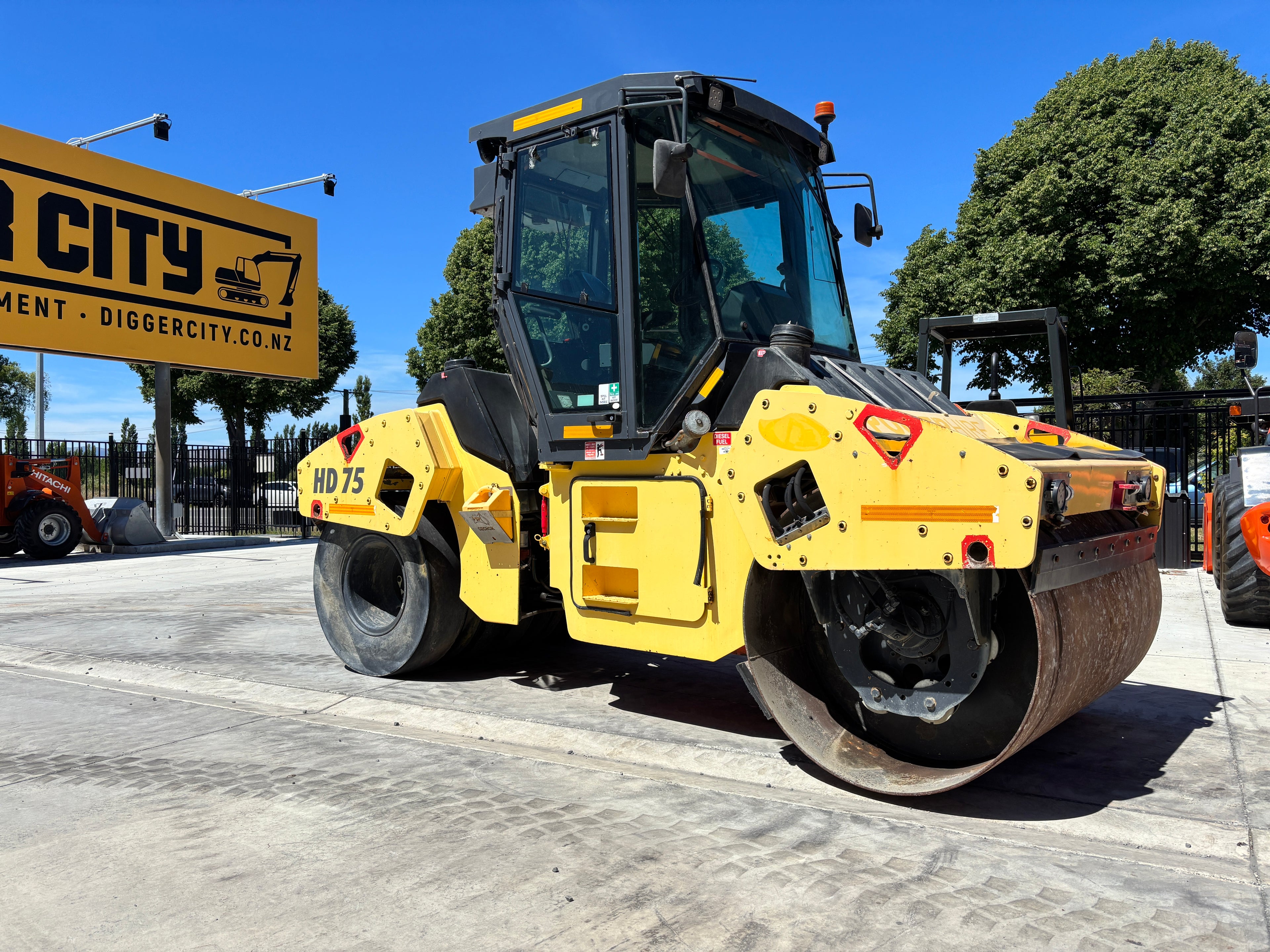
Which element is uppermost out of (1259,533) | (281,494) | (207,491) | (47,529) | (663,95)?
(663,95)

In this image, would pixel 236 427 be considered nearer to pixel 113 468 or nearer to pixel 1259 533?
pixel 113 468

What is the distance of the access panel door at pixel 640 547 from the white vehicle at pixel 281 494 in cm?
2032

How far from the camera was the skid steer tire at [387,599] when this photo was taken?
5695 mm

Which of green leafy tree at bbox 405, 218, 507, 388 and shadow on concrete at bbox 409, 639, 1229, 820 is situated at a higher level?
green leafy tree at bbox 405, 218, 507, 388

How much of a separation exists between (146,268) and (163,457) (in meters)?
3.93

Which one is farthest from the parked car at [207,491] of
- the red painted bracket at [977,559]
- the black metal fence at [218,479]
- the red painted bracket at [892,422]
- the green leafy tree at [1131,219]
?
the red painted bracket at [977,559]

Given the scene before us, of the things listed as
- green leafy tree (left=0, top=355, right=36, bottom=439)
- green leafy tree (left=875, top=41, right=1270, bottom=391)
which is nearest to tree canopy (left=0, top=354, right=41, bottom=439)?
green leafy tree (left=0, top=355, right=36, bottom=439)

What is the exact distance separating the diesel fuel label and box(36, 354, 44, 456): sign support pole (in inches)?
129

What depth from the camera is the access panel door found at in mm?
4211

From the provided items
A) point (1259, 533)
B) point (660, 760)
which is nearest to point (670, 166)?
point (660, 760)

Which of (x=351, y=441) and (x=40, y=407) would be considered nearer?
(x=351, y=441)

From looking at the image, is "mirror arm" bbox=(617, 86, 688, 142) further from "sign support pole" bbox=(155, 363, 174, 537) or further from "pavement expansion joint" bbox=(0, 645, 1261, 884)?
"sign support pole" bbox=(155, 363, 174, 537)

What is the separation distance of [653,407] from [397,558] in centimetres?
257

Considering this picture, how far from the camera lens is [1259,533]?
6742 millimetres
